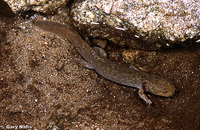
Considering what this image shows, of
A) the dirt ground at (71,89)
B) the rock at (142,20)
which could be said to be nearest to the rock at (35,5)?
the dirt ground at (71,89)

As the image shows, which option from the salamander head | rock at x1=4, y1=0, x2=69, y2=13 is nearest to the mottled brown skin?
the salamander head

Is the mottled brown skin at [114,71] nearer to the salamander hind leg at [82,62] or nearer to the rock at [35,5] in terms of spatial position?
the salamander hind leg at [82,62]

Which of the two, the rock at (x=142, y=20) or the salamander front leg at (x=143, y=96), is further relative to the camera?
the salamander front leg at (x=143, y=96)

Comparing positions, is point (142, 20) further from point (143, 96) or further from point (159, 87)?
point (143, 96)

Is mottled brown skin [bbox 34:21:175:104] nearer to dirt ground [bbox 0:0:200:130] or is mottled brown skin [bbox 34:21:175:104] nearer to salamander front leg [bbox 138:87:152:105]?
salamander front leg [bbox 138:87:152:105]

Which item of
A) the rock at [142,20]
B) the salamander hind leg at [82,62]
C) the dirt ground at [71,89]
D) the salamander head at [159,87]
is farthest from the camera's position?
the salamander hind leg at [82,62]

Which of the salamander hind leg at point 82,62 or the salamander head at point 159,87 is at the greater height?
the salamander head at point 159,87
